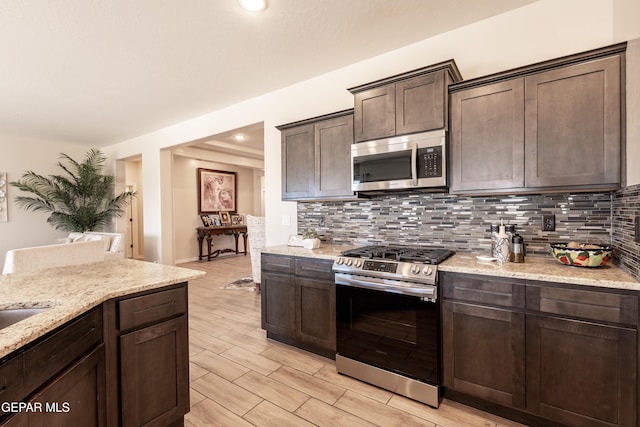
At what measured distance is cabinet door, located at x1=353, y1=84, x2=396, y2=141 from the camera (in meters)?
2.36

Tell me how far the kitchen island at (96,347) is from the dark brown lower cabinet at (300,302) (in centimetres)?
104

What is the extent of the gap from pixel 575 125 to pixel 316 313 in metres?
2.21

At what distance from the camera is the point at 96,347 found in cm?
132

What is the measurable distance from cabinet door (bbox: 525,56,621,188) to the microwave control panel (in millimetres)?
531

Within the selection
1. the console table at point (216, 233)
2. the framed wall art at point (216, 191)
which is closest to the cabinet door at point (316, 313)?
the console table at point (216, 233)

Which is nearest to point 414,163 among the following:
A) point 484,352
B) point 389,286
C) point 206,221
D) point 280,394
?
point 389,286

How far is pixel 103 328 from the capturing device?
4.47 ft

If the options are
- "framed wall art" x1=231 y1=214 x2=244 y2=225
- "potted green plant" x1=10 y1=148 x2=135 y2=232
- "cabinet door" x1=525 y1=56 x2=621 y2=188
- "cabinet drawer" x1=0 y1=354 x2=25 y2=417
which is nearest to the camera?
"cabinet drawer" x1=0 y1=354 x2=25 y2=417

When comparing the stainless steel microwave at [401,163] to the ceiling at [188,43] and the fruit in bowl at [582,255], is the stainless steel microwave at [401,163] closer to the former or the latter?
the fruit in bowl at [582,255]

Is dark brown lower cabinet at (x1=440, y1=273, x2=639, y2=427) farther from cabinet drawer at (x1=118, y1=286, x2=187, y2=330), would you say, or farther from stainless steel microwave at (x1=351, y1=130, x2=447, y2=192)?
cabinet drawer at (x1=118, y1=286, x2=187, y2=330)

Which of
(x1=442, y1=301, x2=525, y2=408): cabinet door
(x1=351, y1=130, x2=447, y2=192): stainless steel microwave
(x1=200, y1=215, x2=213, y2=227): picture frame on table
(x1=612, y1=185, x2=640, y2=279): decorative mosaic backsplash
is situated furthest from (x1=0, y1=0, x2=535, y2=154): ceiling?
(x1=200, y1=215, x2=213, y2=227): picture frame on table

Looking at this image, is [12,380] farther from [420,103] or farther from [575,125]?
[575,125]

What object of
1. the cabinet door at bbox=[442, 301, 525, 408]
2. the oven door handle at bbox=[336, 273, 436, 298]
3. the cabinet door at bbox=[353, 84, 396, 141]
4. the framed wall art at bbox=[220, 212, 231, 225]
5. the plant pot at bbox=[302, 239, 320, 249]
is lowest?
the cabinet door at bbox=[442, 301, 525, 408]

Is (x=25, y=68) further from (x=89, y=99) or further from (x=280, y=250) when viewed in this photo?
(x=280, y=250)
